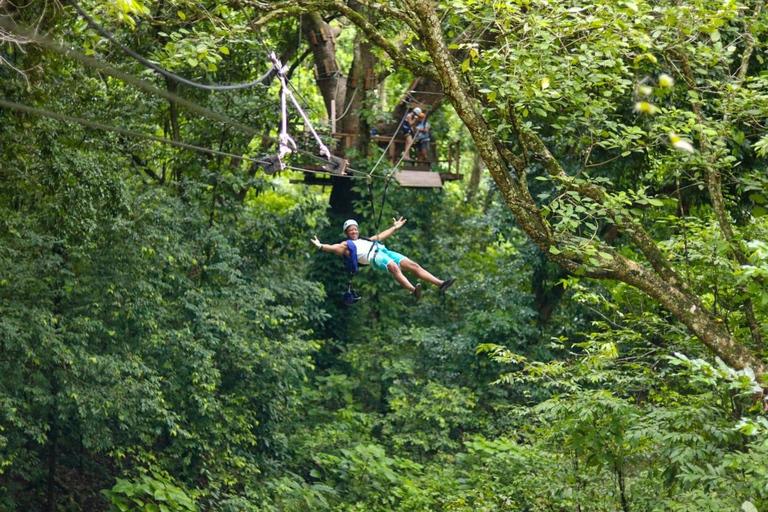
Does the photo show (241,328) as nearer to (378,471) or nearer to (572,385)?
(378,471)

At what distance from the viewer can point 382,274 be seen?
18.2 meters

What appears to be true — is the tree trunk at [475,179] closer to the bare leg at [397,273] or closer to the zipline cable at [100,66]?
the bare leg at [397,273]

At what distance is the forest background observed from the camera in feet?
25.8

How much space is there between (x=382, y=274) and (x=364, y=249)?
7.15 metres

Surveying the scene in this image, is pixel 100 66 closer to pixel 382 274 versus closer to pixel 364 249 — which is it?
pixel 364 249

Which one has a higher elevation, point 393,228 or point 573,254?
point 573,254

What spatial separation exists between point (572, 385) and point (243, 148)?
7.11m

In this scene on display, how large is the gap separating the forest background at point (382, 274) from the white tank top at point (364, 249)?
2011 mm

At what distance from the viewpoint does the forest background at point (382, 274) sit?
25.8 feet

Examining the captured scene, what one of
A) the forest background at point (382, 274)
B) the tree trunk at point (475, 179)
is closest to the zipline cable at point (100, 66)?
the forest background at point (382, 274)

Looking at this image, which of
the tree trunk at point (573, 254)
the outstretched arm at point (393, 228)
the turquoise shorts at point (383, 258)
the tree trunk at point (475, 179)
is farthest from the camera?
the tree trunk at point (475, 179)

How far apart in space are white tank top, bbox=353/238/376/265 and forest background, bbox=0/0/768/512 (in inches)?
79.2

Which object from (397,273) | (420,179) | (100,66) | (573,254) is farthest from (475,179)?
(100,66)

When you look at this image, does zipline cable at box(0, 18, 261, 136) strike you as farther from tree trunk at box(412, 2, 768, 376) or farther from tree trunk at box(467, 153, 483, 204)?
tree trunk at box(467, 153, 483, 204)
